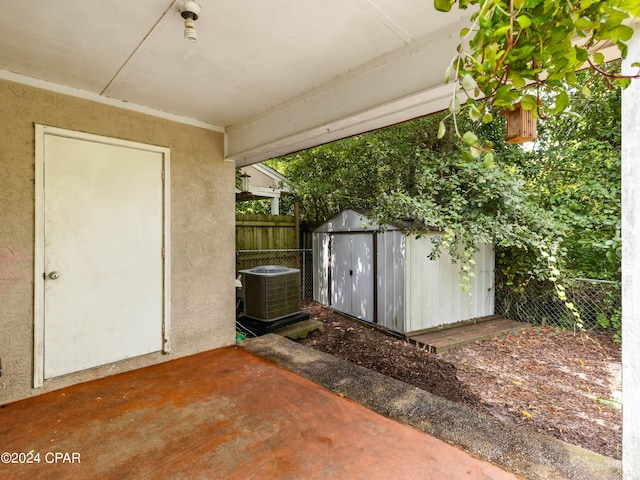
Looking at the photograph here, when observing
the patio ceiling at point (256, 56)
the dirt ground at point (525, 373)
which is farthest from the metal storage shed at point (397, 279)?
the patio ceiling at point (256, 56)

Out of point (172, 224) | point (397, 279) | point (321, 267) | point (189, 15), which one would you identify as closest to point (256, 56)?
point (189, 15)

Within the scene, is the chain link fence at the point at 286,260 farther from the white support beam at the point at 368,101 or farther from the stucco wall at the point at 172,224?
the white support beam at the point at 368,101

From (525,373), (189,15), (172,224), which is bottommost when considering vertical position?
(525,373)

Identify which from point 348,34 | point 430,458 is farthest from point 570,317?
point 348,34

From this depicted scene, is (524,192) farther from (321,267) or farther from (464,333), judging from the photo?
(321,267)

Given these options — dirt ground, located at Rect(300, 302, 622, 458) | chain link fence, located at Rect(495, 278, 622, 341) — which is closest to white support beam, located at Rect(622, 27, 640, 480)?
dirt ground, located at Rect(300, 302, 622, 458)

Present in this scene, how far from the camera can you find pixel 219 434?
191 cm

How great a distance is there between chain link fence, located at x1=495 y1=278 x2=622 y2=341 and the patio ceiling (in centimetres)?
409

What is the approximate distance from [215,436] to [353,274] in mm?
3918

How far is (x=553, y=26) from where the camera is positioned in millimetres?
830

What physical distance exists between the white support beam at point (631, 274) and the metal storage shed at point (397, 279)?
10.9 ft

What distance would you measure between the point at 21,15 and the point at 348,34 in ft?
5.48

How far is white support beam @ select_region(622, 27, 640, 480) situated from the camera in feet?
4.01

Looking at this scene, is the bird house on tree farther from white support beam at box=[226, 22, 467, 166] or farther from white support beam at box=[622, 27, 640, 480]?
white support beam at box=[226, 22, 467, 166]
